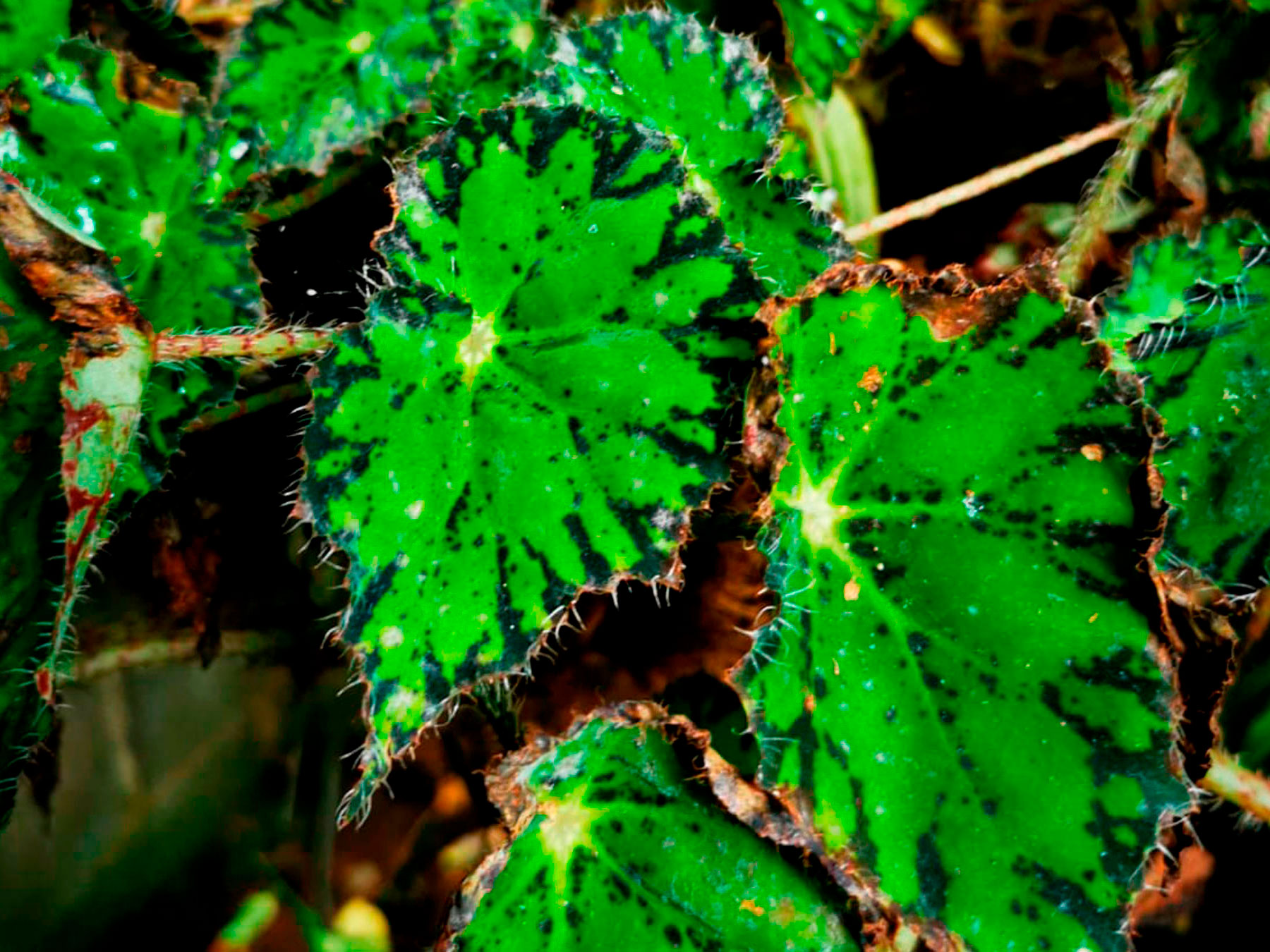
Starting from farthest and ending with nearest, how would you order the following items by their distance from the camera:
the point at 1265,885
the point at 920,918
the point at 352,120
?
the point at 1265,885 → the point at 352,120 → the point at 920,918

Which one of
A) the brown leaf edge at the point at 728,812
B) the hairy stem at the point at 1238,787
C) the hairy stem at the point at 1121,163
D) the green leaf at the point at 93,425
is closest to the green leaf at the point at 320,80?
the green leaf at the point at 93,425

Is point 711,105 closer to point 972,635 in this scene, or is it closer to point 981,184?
point 981,184

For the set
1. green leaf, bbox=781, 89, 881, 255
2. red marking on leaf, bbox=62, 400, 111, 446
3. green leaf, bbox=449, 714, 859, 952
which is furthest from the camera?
green leaf, bbox=781, 89, 881, 255

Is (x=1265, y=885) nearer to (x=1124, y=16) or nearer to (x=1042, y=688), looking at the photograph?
(x=1042, y=688)

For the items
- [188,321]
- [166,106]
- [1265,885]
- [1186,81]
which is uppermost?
[166,106]

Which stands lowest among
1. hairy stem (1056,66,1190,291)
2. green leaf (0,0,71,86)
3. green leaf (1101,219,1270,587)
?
green leaf (1101,219,1270,587)

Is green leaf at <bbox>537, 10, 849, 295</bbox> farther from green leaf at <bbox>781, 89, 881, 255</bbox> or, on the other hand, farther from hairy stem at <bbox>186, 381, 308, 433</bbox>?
hairy stem at <bbox>186, 381, 308, 433</bbox>

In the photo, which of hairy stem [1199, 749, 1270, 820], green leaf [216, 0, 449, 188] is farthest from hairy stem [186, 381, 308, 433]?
hairy stem [1199, 749, 1270, 820]

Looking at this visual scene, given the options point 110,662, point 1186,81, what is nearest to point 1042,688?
A: point 1186,81
